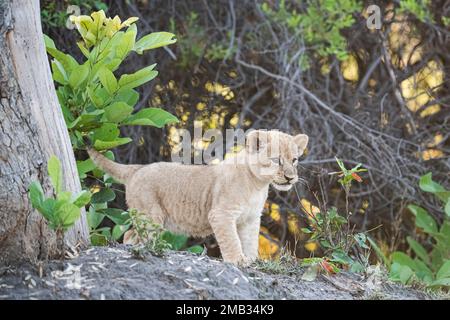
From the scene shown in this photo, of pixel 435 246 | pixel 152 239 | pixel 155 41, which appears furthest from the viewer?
pixel 435 246

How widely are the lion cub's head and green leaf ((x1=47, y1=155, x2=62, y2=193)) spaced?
1.46 meters

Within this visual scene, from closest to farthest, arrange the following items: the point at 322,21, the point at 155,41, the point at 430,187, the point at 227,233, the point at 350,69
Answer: the point at 155,41, the point at 227,233, the point at 430,187, the point at 322,21, the point at 350,69

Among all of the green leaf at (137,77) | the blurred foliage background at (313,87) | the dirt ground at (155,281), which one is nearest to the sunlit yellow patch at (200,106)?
the blurred foliage background at (313,87)

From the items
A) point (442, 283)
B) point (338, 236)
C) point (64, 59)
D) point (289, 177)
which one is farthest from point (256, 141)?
point (442, 283)

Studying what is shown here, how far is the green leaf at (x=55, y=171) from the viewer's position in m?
3.38

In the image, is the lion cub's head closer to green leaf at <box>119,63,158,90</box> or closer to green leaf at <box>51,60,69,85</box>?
green leaf at <box>119,63,158,90</box>

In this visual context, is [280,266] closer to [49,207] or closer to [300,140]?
[300,140]

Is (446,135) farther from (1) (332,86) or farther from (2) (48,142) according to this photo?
(2) (48,142)

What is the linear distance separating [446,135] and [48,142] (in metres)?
4.17

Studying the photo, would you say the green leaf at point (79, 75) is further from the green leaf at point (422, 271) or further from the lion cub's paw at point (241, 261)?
the green leaf at point (422, 271)

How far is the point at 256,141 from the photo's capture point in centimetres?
461

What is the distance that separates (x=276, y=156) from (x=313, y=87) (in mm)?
2556

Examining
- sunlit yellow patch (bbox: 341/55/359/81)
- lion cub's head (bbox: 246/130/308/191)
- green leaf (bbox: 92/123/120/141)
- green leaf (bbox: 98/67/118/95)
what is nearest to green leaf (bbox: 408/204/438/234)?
sunlit yellow patch (bbox: 341/55/359/81)

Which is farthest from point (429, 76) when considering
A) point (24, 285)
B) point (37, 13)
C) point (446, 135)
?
point (24, 285)
